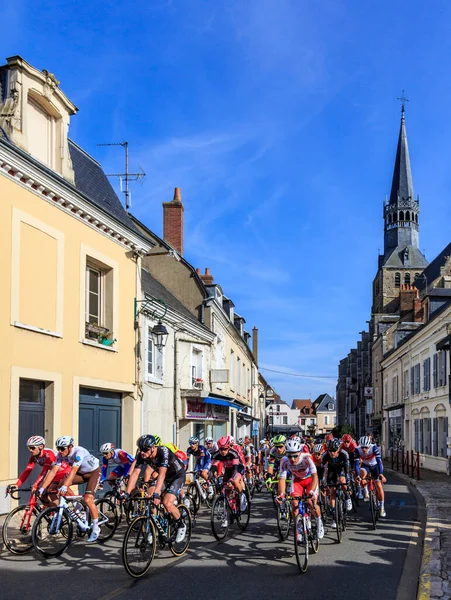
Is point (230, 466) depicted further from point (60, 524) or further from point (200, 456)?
point (60, 524)

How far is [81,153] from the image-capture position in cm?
1723

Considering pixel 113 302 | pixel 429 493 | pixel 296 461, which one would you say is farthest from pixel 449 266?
pixel 296 461

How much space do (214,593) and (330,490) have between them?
412cm

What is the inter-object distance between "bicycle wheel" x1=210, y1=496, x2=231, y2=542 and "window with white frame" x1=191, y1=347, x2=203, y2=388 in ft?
43.8

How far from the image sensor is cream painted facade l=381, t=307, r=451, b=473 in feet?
95.5

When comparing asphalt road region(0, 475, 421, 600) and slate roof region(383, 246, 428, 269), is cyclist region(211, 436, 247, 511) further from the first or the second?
slate roof region(383, 246, 428, 269)

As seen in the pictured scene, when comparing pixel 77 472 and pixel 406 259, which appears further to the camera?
pixel 406 259

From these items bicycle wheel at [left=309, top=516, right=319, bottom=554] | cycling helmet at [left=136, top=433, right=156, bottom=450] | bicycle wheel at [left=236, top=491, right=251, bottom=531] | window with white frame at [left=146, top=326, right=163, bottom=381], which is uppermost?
window with white frame at [left=146, top=326, right=163, bottom=381]

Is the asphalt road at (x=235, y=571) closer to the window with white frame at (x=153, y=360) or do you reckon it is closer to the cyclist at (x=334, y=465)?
the cyclist at (x=334, y=465)

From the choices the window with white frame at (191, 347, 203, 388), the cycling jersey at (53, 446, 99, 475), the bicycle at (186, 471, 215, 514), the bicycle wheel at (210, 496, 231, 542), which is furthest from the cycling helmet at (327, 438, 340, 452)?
the window with white frame at (191, 347, 203, 388)

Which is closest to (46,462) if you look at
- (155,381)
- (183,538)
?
(183,538)

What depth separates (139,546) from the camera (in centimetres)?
750

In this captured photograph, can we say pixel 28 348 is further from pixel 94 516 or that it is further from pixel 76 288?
pixel 94 516

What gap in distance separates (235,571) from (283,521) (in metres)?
2.56
